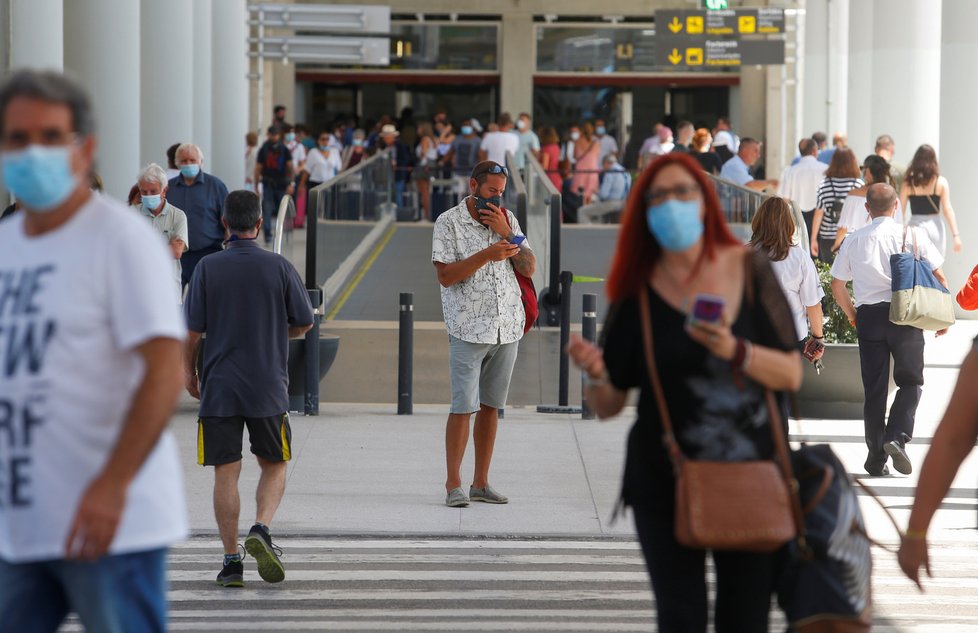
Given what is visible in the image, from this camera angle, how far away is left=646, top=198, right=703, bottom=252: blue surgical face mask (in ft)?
13.2

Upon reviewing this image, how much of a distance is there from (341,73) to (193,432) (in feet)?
123

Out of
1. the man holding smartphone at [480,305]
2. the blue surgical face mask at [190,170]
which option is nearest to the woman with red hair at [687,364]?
the man holding smartphone at [480,305]

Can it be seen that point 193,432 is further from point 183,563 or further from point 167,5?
point 167,5

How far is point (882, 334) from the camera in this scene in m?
9.12

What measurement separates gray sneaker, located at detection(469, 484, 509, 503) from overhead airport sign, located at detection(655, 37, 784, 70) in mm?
25171

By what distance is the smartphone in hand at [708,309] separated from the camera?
3709 millimetres

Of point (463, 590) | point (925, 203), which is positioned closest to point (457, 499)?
point (463, 590)

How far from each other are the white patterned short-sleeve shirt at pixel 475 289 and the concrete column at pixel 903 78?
1625 centimetres

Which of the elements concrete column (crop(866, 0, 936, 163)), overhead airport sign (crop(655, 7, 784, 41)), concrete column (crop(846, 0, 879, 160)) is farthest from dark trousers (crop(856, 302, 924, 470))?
overhead airport sign (crop(655, 7, 784, 41))

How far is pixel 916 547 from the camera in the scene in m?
4.05

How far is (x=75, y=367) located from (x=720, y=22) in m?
32.1

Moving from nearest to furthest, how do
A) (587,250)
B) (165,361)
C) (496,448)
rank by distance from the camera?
(165,361)
(496,448)
(587,250)

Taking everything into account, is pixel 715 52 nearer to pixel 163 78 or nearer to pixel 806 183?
pixel 806 183

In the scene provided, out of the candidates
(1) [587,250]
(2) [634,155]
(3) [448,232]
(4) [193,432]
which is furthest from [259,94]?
(3) [448,232]
